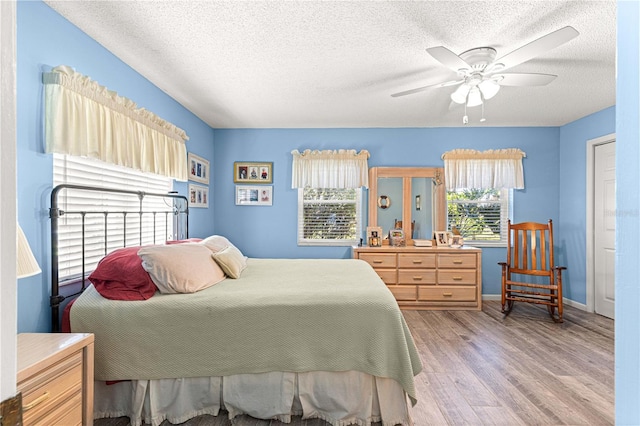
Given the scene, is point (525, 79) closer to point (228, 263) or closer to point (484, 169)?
point (484, 169)

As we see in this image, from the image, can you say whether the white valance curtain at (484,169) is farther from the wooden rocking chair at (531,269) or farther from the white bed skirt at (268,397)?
the white bed skirt at (268,397)

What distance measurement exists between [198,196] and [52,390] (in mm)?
3024

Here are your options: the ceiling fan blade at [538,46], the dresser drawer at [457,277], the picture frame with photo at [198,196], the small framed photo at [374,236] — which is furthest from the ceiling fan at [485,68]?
the picture frame with photo at [198,196]

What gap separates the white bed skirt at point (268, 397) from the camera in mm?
1939

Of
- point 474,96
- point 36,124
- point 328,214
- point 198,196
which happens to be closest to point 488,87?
point 474,96

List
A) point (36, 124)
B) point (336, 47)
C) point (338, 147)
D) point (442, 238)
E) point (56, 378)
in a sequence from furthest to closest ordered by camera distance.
→ point (338, 147), point (442, 238), point (336, 47), point (36, 124), point (56, 378)

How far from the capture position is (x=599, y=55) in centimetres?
256

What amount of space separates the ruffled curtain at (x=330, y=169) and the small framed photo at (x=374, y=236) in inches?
24.8

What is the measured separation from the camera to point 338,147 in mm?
4750

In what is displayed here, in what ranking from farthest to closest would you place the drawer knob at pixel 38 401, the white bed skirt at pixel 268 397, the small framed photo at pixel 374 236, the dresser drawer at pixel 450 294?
1. the small framed photo at pixel 374 236
2. the dresser drawer at pixel 450 294
3. the white bed skirt at pixel 268 397
4. the drawer knob at pixel 38 401

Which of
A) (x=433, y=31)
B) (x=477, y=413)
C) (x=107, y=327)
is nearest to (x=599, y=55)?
(x=433, y=31)

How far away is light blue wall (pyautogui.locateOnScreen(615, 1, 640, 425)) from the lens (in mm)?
483

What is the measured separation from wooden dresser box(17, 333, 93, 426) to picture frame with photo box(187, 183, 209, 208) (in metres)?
2.55

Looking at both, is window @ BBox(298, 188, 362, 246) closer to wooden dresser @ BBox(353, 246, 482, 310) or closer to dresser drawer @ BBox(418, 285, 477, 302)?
wooden dresser @ BBox(353, 246, 482, 310)
